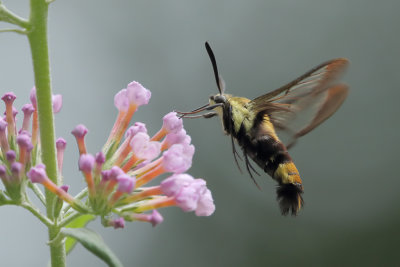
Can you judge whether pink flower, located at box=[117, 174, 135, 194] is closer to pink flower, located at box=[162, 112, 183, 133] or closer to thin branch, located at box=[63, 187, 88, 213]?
thin branch, located at box=[63, 187, 88, 213]

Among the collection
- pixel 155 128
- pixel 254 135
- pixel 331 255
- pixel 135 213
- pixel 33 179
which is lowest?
pixel 331 255

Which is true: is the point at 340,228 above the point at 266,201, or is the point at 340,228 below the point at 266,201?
below

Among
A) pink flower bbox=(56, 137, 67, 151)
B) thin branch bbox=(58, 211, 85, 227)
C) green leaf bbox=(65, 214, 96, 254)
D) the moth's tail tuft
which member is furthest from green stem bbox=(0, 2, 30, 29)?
the moth's tail tuft

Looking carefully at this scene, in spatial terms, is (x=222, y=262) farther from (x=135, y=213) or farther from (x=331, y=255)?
(x=135, y=213)

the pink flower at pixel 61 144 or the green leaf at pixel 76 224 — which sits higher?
the pink flower at pixel 61 144

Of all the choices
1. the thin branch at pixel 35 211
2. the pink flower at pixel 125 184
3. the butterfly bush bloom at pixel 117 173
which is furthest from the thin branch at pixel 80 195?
the pink flower at pixel 125 184

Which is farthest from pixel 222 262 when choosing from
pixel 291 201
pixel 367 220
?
pixel 291 201

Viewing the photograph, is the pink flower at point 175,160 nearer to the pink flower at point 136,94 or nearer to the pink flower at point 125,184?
the pink flower at point 125,184
